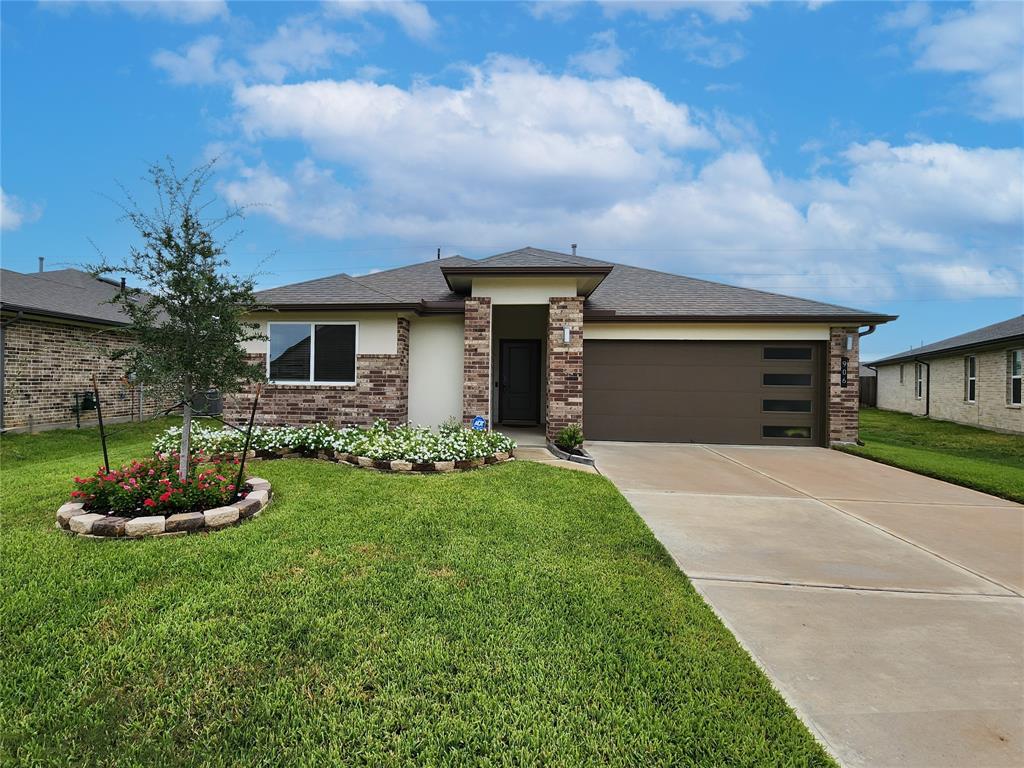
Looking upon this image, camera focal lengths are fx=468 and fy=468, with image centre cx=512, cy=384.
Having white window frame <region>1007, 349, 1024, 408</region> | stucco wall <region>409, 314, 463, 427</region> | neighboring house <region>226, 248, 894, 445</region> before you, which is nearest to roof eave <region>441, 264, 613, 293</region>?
neighboring house <region>226, 248, 894, 445</region>

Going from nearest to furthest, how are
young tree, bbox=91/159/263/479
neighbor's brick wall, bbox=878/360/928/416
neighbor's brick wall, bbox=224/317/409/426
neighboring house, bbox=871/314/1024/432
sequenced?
young tree, bbox=91/159/263/479
neighbor's brick wall, bbox=224/317/409/426
neighboring house, bbox=871/314/1024/432
neighbor's brick wall, bbox=878/360/928/416

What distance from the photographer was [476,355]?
30.0ft

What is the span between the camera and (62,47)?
356 inches

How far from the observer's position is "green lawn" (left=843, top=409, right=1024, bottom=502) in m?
6.81

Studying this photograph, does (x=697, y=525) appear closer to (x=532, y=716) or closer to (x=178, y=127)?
(x=532, y=716)

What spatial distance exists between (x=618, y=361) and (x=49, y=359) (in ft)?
43.5

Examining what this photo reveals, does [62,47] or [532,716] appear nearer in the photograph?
[532,716]

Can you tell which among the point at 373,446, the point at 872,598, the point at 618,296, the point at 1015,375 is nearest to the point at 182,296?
the point at 373,446

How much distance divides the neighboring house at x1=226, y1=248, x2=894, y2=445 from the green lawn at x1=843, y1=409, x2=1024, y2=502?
1.44 m

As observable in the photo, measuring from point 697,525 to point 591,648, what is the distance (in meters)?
2.58

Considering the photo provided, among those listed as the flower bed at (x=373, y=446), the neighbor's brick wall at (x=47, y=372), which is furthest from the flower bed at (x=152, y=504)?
the neighbor's brick wall at (x=47, y=372)

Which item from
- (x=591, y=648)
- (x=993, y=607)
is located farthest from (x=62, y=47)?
(x=993, y=607)

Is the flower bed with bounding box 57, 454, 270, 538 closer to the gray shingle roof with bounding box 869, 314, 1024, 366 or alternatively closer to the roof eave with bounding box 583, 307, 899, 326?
the roof eave with bounding box 583, 307, 899, 326

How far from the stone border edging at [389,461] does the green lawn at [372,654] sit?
2372 mm
